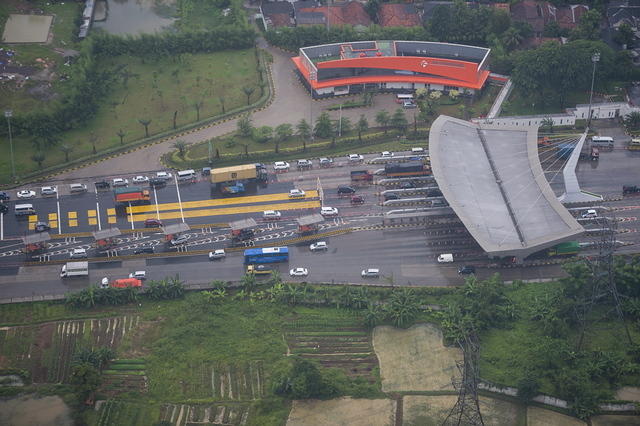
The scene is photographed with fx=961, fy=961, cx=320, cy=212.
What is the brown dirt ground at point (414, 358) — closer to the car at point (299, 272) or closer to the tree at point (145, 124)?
the car at point (299, 272)

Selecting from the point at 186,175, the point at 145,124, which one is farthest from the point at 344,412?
the point at 145,124

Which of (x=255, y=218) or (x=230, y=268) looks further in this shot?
(x=255, y=218)

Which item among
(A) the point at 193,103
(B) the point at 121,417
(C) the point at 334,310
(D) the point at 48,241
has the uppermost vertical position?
(A) the point at 193,103

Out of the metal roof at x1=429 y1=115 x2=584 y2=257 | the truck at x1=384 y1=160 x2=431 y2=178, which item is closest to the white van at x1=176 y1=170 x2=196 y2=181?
the truck at x1=384 y1=160 x2=431 y2=178

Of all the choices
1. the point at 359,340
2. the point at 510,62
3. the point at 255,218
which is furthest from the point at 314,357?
the point at 510,62

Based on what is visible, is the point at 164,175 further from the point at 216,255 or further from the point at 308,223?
the point at 308,223

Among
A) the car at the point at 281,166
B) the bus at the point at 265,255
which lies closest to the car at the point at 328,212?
the bus at the point at 265,255

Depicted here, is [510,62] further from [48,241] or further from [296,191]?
[48,241]
